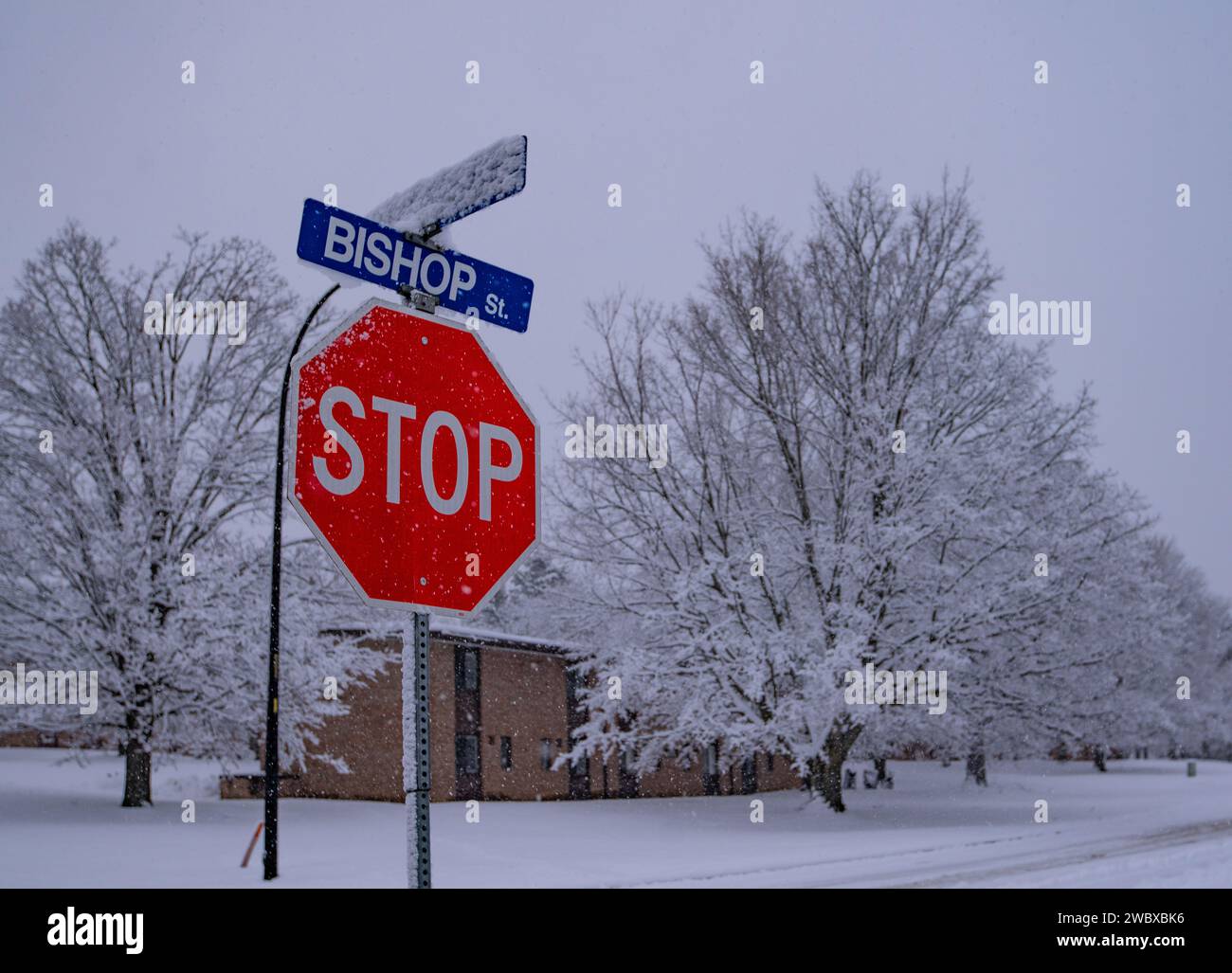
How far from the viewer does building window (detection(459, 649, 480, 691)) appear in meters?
35.2

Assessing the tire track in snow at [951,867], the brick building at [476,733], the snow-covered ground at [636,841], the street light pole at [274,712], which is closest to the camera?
the tire track in snow at [951,867]

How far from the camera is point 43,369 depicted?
2498 centimetres

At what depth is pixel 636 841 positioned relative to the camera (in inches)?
921

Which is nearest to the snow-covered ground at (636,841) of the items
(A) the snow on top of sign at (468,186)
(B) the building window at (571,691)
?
(B) the building window at (571,691)

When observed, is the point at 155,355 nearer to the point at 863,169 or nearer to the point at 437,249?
the point at 863,169

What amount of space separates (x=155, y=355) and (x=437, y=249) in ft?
83.9

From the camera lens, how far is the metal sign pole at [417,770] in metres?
2.76

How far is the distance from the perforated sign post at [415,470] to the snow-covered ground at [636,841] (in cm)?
1096

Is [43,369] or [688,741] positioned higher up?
[43,369]

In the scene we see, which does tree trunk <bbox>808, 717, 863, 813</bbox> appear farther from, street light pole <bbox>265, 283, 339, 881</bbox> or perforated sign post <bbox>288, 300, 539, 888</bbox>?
perforated sign post <bbox>288, 300, 539, 888</bbox>

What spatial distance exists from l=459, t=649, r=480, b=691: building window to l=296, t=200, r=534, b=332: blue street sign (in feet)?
107

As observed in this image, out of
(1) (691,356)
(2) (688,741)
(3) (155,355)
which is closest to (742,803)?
(2) (688,741)

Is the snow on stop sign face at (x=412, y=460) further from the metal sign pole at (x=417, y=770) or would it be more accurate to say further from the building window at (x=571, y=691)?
the building window at (x=571, y=691)

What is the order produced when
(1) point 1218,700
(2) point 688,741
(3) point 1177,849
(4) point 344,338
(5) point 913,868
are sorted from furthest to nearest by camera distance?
1. (1) point 1218,700
2. (2) point 688,741
3. (3) point 1177,849
4. (5) point 913,868
5. (4) point 344,338
